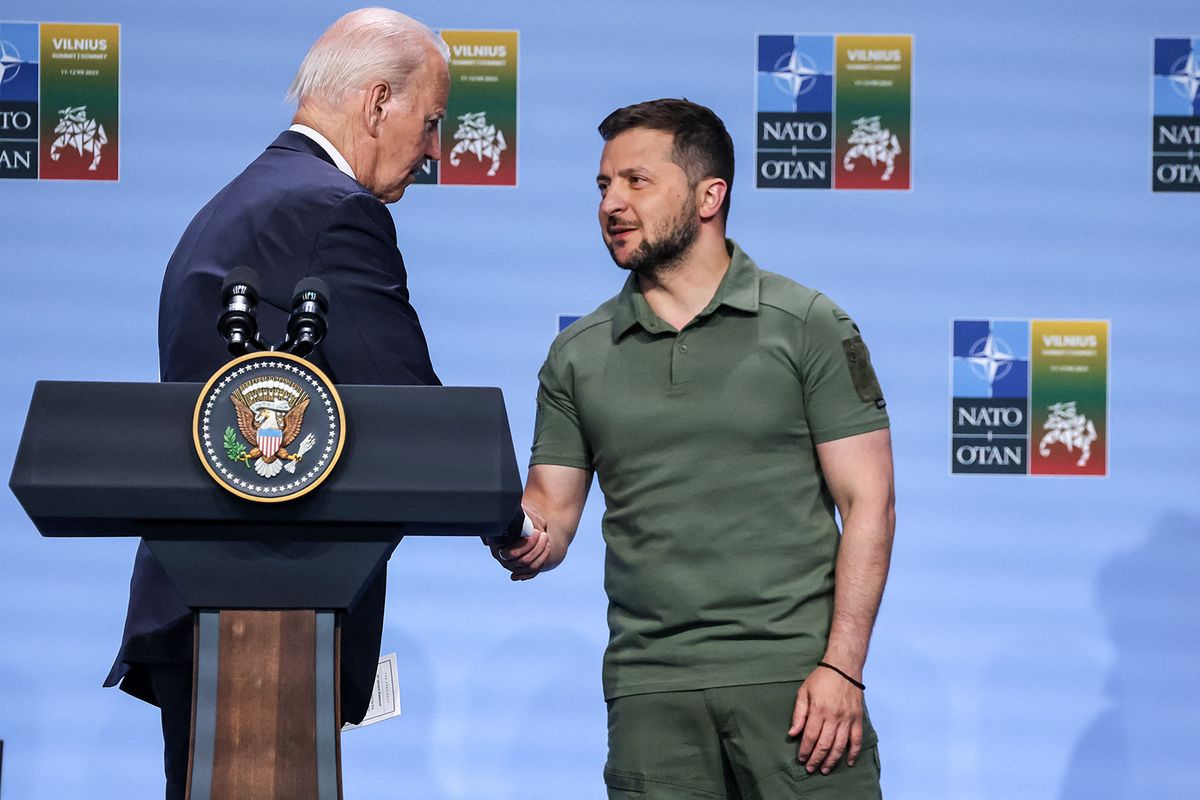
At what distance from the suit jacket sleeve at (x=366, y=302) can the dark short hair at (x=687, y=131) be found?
0.59 m

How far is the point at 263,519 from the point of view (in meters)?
1.36

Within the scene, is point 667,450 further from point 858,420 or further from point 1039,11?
point 1039,11

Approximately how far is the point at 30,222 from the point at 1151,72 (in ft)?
8.99

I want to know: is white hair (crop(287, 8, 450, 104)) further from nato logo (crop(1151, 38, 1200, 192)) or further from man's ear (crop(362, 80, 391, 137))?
nato logo (crop(1151, 38, 1200, 192))

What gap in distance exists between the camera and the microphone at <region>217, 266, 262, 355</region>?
138cm

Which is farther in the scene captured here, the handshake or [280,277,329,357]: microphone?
the handshake

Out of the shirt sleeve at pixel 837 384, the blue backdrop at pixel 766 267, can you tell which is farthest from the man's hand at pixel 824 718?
the blue backdrop at pixel 766 267

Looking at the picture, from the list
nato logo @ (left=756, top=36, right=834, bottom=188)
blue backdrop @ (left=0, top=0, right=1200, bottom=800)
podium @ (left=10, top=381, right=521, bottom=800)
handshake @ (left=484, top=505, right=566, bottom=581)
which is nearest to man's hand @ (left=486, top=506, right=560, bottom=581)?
handshake @ (left=484, top=505, right=566, bottom=581)

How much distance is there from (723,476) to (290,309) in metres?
0.66

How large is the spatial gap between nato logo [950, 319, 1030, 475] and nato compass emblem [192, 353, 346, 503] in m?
2.32

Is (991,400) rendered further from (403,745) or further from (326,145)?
(326,145)

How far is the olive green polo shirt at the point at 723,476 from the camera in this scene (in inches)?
76.8

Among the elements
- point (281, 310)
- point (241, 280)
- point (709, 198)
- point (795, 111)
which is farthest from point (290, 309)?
point (795, 111)

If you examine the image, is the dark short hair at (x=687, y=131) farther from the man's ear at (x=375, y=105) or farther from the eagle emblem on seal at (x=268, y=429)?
the eagle emblem on seal at (x=268, y=429)
